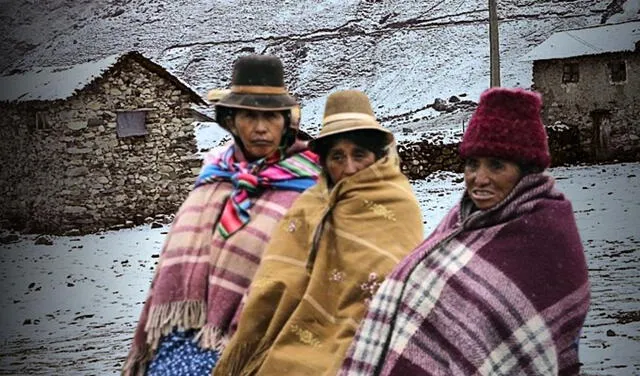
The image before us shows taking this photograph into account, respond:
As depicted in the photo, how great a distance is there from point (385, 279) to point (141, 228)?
49.5ft

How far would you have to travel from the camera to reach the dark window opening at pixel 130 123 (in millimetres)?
18969

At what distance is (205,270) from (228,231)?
18cm

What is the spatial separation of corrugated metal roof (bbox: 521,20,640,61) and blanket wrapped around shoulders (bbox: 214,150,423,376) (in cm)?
2745

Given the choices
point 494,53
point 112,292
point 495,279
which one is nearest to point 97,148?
point 494,53

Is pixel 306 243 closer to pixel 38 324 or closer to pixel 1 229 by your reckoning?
pixel 38 324

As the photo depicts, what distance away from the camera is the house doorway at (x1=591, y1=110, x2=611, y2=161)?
93.3 feet

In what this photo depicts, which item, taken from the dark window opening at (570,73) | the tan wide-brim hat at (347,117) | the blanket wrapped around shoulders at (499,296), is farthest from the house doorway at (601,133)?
Answer: the blanket wrapped around shoulders at (499,296)

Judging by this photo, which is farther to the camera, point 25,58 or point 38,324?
point 25,58

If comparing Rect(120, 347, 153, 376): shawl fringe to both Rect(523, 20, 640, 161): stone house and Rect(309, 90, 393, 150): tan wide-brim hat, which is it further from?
Rect(523, 20, 640, 161): stone house

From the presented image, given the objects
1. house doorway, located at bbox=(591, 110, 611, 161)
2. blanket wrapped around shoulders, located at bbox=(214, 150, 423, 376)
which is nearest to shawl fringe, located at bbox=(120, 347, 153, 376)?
blanket wrapped around shoulders, located at bbox=(214, 150, 423, 376)

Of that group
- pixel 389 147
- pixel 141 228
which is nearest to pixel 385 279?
pixel 389 147

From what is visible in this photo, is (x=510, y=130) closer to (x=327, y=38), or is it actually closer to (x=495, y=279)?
(x=495, y=279)

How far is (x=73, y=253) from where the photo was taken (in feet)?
47.9

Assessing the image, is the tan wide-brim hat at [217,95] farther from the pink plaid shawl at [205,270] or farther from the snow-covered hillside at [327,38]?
the snow-covered hillside at [327,38]
